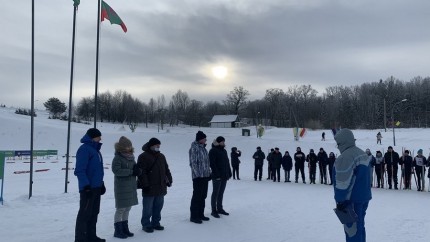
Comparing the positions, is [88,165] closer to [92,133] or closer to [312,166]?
[92,133]

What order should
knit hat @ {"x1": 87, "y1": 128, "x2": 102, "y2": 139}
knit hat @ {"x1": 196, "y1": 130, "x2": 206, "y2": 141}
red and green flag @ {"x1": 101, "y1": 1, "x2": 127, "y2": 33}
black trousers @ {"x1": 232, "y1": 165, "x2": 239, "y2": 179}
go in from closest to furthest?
1. knit hat @ {"x1": 87, "y1": 128, "x2": 102, "y2": 139}
2. knit hat @ {"x1": 196, "y1": 130, "x2": 206, "y2": 141}
3. red and green flag @ {"x1": 101, "y1": 1, "x2": 127, "y2": 33}
4. black trousers @ {"x1": 232, "y1": 165, "x2": 239, "y2": 179}

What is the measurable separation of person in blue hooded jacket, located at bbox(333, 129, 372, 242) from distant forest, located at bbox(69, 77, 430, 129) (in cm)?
7988

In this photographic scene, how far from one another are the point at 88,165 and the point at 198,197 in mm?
2916

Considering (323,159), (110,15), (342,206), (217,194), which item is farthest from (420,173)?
(110,15)

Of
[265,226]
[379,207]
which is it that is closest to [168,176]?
[265,226]

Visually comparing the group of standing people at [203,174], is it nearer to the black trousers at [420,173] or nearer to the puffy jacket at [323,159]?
the black trousers at [420,173]

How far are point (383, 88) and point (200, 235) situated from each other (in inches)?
4060

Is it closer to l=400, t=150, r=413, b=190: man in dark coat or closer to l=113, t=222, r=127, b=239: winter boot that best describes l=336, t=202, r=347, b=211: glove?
l=113, t=222, r=127, b=239: winter boot

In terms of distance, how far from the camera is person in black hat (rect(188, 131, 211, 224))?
8555mm

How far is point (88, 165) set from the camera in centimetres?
652

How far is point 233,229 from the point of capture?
26.6 ft

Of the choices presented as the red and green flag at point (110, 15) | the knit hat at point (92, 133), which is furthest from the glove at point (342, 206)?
the red and green flag at point (110, 15)

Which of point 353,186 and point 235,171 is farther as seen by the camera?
point 235,171

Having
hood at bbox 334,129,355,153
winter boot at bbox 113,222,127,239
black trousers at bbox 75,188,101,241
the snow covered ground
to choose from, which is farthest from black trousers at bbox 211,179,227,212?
hood at bbox 334,129,355,153
